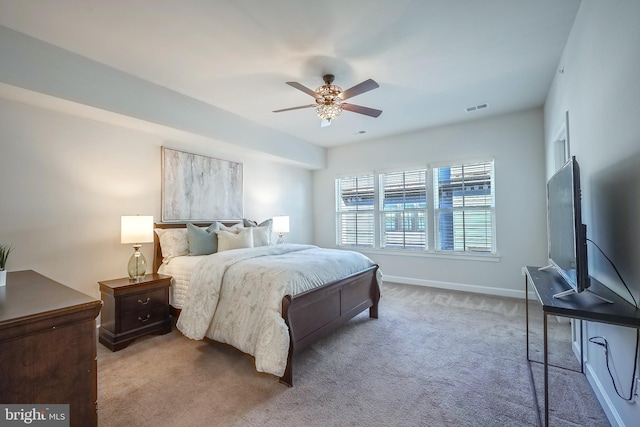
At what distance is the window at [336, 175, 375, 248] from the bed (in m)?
2.48

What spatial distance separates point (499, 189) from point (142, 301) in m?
5.06

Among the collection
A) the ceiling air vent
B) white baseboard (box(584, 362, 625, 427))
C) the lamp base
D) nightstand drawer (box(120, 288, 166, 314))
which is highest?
the ceiling air vent

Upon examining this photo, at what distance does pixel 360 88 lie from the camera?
2.58 meters

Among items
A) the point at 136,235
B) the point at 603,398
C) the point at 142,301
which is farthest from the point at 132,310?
the point at 603,398

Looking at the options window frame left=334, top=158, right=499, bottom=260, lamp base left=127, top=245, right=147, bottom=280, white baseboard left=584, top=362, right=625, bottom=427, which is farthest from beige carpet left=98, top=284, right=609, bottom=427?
window frame left=334, top=158, right=499, bottom=260

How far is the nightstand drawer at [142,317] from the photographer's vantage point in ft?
8.97

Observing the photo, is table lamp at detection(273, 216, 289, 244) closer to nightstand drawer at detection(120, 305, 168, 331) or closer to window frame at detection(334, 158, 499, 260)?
→ window frame at detection(334, 158, 499, 260)

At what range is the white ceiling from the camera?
205 centimetres

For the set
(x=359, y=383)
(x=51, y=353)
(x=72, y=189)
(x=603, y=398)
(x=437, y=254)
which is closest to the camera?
(x=51, y=353)

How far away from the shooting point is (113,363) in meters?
2.43

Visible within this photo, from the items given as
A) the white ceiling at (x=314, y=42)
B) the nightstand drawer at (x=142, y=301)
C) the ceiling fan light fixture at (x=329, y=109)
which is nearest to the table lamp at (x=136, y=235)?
the nightstand drawer at (x=142, y=301)

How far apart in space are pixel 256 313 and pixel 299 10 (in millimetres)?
2361

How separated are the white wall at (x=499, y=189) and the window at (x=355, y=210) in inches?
22.4

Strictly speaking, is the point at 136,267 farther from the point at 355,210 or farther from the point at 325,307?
the point at 355,210
